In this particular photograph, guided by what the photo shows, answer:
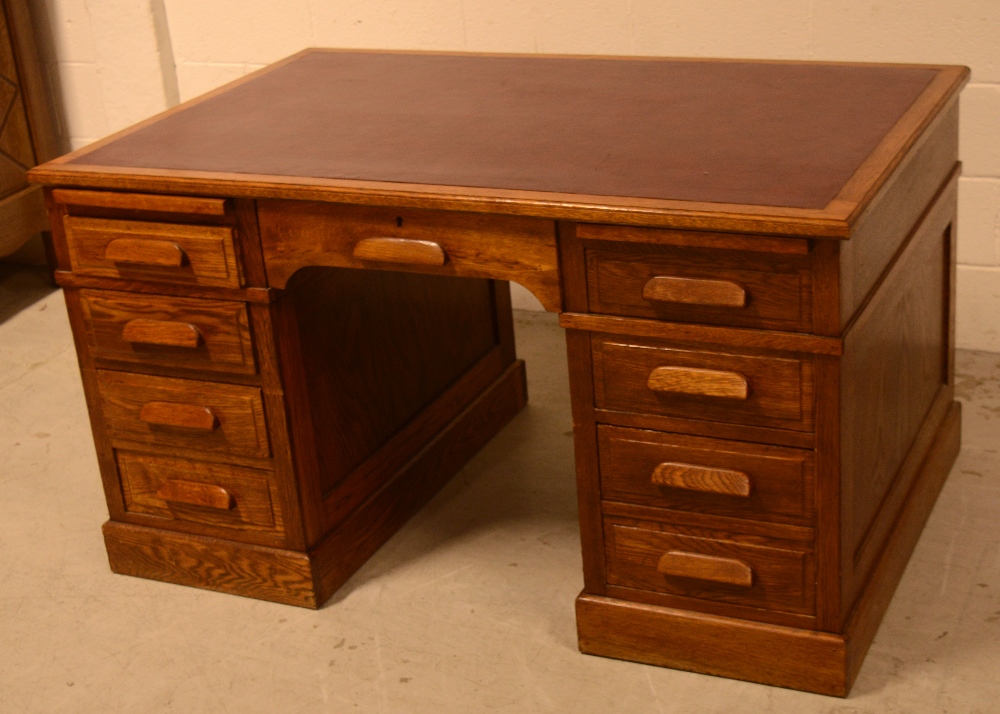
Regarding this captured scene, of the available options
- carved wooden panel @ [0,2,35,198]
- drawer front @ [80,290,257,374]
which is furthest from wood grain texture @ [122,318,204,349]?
carved wooden panel @ [0,2,35,198]

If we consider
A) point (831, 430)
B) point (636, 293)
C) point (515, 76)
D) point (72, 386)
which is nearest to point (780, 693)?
point (831, 430)

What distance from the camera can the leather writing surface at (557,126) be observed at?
6.66ft

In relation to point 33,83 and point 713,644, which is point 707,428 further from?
point 33,83

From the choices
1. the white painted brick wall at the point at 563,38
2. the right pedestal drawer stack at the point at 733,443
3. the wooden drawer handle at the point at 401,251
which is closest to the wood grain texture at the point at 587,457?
the right pedestal drawer stack at the point at 733,443

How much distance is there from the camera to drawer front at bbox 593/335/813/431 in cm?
195

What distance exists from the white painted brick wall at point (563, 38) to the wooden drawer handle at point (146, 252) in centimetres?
138

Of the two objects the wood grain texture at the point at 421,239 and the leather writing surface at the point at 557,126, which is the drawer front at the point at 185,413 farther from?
the leather writing surface at the point at 557,126

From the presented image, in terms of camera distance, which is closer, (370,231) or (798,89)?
(370,231)

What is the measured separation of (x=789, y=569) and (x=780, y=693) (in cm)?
20

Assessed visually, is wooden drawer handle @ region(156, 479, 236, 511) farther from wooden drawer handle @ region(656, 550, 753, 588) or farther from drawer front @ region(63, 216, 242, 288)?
wooden drawer handle @ region(656, 550, 753, 588)

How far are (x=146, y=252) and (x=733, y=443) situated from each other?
38.0 inches

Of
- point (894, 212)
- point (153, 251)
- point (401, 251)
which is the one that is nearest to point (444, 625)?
point (401, 251)

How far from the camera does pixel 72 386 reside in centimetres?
339

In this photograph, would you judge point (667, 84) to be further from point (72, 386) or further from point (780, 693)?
point (72, 386)
